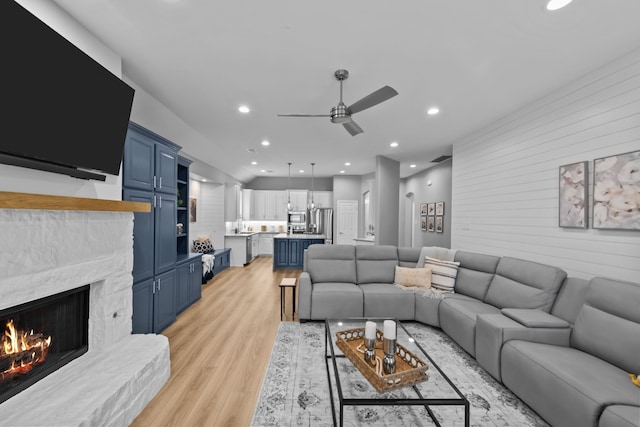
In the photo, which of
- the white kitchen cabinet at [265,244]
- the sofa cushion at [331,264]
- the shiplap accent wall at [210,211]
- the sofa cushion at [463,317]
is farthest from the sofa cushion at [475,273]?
the white kitchen cabinet at [265,244]

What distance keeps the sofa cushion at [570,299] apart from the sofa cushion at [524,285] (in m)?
0.05

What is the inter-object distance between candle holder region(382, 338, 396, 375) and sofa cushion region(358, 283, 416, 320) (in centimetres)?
162

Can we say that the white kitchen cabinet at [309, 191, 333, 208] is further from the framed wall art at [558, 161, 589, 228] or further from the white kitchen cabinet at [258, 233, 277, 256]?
the framed wall art at [558, 161, 589, 228]

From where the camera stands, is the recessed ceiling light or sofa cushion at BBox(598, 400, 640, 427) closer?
sofa cushion at BBox(598, 400, 640, 427)

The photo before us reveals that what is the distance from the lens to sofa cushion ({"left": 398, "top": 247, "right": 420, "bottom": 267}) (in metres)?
4.14

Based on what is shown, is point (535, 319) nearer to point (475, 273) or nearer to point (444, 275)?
point (475, 273)

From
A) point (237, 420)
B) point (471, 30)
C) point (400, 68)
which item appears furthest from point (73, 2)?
point (237, 420)

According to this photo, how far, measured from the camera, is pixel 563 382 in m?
1.70

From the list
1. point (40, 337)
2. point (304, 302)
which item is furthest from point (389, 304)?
point (40, 337)

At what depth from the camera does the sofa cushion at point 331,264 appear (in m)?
4.01

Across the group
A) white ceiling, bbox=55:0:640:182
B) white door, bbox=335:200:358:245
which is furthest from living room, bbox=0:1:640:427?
white door, bbox=335:200:358:245

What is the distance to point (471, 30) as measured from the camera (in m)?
2.02

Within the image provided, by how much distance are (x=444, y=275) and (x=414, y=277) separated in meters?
0.40

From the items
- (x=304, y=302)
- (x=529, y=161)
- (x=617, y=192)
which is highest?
(x=529, y=161)
